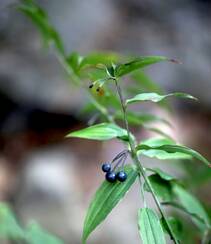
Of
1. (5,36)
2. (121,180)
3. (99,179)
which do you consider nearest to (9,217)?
(121,180)

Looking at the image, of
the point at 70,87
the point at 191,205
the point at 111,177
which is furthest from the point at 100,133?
the point at 70,87

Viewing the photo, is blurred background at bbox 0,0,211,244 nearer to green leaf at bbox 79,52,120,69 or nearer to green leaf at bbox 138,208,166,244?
green leaf at bbox 79,52,120,69

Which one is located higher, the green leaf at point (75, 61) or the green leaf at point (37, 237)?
the green leaf at point (75, 61)

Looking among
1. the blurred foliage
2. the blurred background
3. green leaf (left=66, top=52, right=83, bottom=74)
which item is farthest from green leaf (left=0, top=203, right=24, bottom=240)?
the blurred background

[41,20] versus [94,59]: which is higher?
[41,20]

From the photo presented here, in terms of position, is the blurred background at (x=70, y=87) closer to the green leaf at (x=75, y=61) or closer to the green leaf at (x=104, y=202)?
the green leaf at (x=75, y=61)

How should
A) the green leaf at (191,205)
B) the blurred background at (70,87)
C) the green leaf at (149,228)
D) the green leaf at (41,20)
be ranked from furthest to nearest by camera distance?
the blurred background at (70,87), the green leaf at (41,20), the green leaf at (191,205), the green leaf at (149,228)

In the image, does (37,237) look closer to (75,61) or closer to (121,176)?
(75,61)

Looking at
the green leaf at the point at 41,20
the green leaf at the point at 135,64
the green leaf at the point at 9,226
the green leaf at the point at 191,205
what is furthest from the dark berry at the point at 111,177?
the green leaf at the point at 9,226
